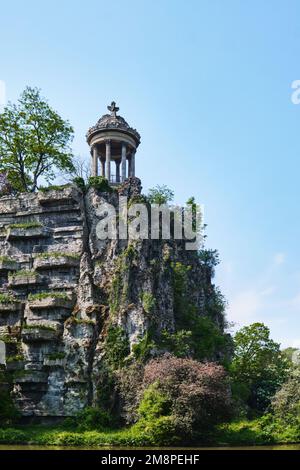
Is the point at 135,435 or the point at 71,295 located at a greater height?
the point at 71,295

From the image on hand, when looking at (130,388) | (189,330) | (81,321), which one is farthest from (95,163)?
(130,388)

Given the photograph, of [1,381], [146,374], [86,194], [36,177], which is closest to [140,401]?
[146,374]

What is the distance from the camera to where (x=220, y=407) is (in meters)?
26.4

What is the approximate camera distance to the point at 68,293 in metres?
32.7

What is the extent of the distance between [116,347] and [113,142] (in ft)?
56.2

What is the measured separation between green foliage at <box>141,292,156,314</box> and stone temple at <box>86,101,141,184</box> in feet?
39.7

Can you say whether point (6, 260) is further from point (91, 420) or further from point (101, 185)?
point (91, 420)

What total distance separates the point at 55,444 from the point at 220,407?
7604 millimetres

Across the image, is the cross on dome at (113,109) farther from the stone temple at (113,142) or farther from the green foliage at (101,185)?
the green foliage at (101,185)

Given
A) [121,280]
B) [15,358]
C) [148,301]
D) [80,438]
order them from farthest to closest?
[121,280]
[15,358]
[148,301]
[80,438]

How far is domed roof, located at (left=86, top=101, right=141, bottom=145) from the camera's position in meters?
40.3

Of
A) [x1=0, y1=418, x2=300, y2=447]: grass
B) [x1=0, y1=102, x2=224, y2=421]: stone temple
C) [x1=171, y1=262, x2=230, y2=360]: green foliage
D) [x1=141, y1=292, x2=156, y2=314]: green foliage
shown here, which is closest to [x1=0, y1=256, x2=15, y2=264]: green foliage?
[x1=0, y1=102, x2=224, y2=421]: stone temple

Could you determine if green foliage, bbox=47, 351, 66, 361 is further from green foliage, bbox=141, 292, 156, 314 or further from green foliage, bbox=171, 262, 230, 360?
green foliage, bbox=171, 262, 230, 360
